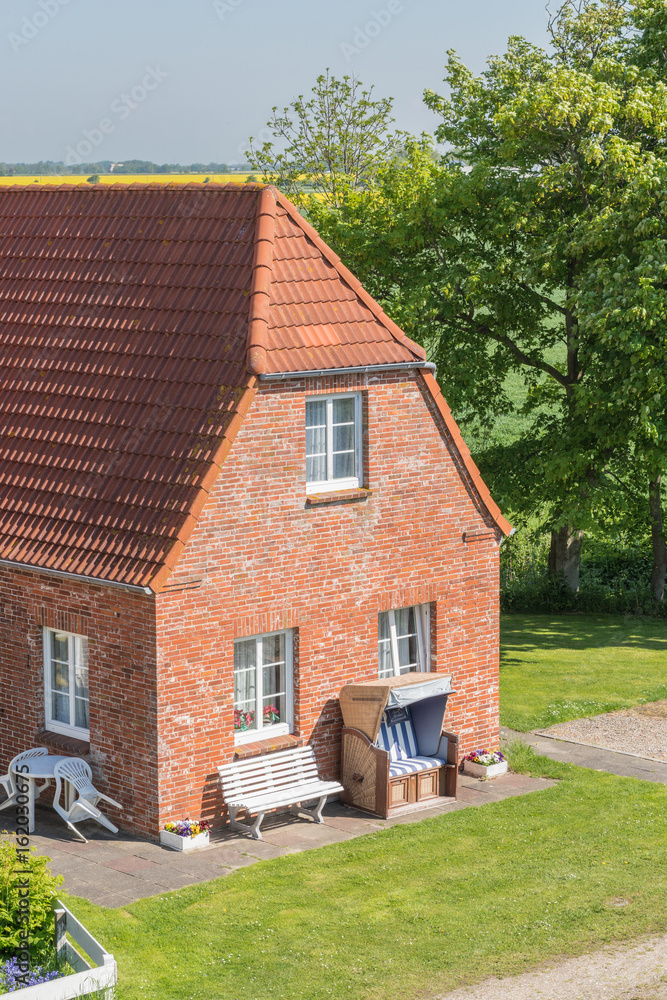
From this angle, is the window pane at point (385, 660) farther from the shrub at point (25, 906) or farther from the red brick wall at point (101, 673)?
the shrub at point (25, 906)

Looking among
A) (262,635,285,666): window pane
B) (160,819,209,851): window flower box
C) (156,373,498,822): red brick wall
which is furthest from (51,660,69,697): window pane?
(262,635,285,666): window pane

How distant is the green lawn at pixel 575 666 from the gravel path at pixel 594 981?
7878 mm

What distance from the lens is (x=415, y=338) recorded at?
28281 mm

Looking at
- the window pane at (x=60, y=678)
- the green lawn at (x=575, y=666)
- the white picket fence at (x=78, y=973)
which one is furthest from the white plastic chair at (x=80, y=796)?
the green lawn at (x=575, y=666)

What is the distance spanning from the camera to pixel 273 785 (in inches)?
627

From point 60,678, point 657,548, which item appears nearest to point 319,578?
point 60,678

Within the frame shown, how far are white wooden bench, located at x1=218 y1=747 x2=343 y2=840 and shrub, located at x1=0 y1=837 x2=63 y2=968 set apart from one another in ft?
12.9

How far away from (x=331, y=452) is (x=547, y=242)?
12.5m

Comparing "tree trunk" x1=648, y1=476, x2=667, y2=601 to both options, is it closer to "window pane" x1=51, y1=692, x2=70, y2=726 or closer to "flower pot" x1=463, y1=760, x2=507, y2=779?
"flower pot" x1=463, y1=760, x2=507, y2=779

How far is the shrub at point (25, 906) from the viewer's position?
11219 mm

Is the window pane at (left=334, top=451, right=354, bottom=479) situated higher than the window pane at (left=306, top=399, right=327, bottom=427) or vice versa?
the window pane at (left=306, top=399, right=327, bottom=427)

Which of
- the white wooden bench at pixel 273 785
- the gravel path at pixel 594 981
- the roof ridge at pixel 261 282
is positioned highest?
the roof ridge at pixel 261 282

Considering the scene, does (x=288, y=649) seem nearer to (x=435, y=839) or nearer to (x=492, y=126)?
(x=435, y=839)

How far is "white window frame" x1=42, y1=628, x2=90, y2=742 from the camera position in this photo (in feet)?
53.0
